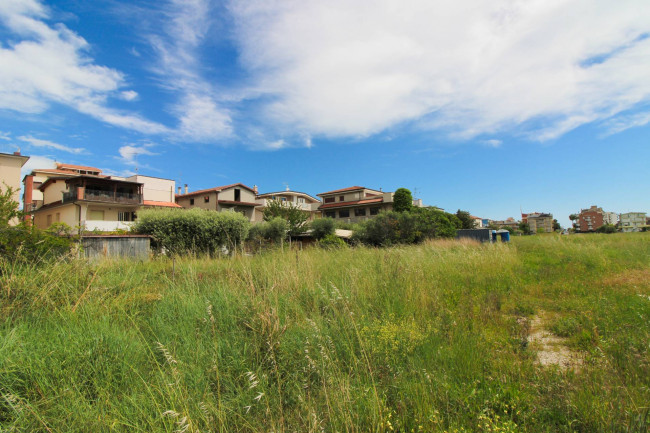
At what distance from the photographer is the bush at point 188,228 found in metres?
17.9

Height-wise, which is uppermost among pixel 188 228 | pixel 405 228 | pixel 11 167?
pixel 11 167

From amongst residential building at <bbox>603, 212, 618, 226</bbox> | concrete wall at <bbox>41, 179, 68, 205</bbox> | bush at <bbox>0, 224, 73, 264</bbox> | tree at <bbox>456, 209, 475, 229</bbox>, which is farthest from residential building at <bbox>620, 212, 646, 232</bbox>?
concrete wall at <bbox>41, 179, 68, 205</bbox>

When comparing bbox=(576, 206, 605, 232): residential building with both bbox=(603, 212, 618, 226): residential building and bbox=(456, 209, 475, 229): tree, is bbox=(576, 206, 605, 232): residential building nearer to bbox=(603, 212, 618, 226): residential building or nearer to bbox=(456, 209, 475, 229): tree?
bbox=(603, 212, 618, 226): residential building

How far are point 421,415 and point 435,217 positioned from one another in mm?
26020

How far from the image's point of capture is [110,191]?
3566 cm

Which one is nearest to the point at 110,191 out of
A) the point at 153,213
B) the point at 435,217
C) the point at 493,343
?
the point at 153,213

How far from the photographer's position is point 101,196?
34.2 metres

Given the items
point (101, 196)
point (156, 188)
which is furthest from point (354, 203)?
point (101, 196)

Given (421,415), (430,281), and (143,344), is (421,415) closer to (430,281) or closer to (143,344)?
(143,344)

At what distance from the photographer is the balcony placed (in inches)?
1287

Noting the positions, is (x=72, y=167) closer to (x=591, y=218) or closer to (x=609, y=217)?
(x=591, y=218)

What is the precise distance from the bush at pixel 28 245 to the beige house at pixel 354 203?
40.5 m

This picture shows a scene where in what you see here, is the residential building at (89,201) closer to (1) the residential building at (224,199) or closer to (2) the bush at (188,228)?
(1) the residential building at (224,199)

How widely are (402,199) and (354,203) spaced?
890 cm
